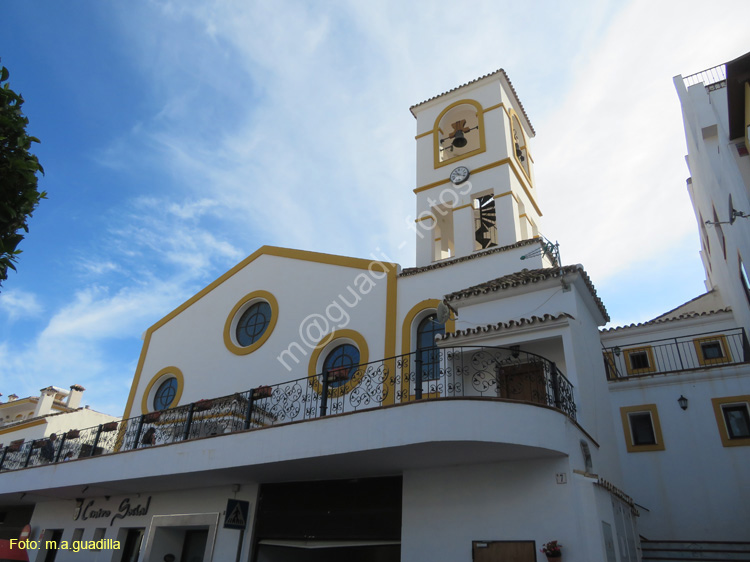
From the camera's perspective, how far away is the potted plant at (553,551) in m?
7.75

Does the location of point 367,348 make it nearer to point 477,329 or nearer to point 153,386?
point 477,329

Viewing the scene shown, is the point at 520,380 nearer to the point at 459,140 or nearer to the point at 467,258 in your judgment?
the point at 467,258

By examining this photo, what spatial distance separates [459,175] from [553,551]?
1233 cm

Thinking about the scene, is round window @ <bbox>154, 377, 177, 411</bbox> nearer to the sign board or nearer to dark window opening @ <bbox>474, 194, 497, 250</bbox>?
the sign board

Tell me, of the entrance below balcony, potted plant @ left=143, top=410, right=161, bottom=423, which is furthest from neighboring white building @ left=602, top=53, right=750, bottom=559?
potted plant @ left=143, top=410, right=161, bottom=423

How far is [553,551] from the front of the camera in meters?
7.76

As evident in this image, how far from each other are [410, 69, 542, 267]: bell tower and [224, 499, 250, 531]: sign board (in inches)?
351

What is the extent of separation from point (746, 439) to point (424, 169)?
11.9m

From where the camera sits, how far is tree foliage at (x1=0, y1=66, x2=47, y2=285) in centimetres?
532

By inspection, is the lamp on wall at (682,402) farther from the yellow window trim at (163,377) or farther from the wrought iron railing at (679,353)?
the yellow window trim at (163,377)

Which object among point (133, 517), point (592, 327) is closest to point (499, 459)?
point (592, 327)

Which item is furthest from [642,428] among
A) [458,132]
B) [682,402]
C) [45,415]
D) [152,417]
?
[45,415]

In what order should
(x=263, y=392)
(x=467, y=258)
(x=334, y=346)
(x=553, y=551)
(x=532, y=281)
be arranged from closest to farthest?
(x=553, y=551) < (x=532, y=281) < (x=263, y=392) < (x=467, y=258) < (x=334, y=346)

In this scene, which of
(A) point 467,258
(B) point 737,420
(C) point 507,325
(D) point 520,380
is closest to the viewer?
(C) point 507,325
